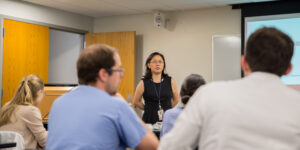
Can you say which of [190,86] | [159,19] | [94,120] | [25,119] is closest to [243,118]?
[94,120]

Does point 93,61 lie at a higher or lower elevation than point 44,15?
lower

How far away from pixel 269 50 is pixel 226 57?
523cm

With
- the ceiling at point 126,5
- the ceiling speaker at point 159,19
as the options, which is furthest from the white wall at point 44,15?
the ceiling speaker at point 159,19

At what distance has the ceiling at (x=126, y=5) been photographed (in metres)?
5.95

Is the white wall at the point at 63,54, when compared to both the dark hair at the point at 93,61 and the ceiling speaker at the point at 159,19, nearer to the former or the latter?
Answer: the ceiling speaker at the point at 159,19

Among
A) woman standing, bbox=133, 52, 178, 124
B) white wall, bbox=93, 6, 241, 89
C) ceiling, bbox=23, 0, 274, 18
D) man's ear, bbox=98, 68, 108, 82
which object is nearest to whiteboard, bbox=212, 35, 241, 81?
white wall, bbox=93, 6, 241, 89

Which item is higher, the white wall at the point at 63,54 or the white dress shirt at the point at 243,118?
the white wall at the point at 63,54

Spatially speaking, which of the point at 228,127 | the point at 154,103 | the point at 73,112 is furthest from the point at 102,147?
the point at 154,103

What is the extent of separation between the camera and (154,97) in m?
4.20

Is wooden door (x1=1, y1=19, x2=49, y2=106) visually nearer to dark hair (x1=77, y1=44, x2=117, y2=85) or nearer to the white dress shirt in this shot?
dark hair (x1=77, y1=44, x2=117, y2=85)

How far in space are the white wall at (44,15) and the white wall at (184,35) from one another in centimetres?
77

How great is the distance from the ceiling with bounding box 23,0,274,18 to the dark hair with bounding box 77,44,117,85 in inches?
176

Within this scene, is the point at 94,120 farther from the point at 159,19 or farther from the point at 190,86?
the point at 159,19

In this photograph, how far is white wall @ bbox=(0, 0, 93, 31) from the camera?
5.80 metres
